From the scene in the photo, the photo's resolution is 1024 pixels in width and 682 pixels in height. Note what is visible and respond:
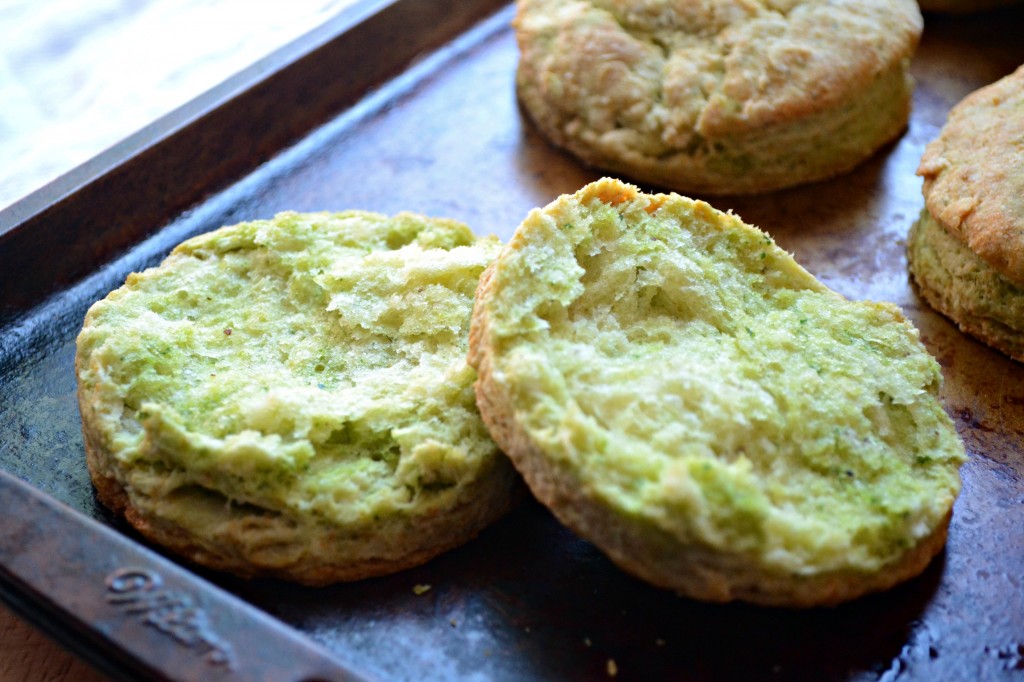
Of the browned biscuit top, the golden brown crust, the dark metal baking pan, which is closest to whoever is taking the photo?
the dark metal baking pan

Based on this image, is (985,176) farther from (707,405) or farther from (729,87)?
(707,405)

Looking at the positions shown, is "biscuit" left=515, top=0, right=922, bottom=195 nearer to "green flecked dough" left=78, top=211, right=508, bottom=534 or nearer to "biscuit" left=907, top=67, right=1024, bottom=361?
"biscuit" left=907, top=67, right=1024, bottom=361

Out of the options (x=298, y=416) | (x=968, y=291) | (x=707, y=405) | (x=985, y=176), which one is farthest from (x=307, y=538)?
(x=985, y=176)

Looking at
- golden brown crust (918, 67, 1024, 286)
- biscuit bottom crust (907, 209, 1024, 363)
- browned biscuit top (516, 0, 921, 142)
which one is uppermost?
browned biscuit top (516, 0, 921, 142)

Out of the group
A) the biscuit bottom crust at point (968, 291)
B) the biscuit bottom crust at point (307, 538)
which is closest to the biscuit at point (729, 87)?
the biscuit bottom crust at point (968, 291)

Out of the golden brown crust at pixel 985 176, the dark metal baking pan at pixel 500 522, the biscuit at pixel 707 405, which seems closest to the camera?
the biscuit at pixel 707 405

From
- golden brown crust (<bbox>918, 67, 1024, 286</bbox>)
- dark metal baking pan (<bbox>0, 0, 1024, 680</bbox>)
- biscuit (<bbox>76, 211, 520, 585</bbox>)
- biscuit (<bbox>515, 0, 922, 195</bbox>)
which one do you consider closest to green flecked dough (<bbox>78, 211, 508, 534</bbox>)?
biscuit (<bbox>76, 211, 520, 585</bbox>)

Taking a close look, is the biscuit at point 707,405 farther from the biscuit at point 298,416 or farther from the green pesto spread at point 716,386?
the biscuit at point 298,416
